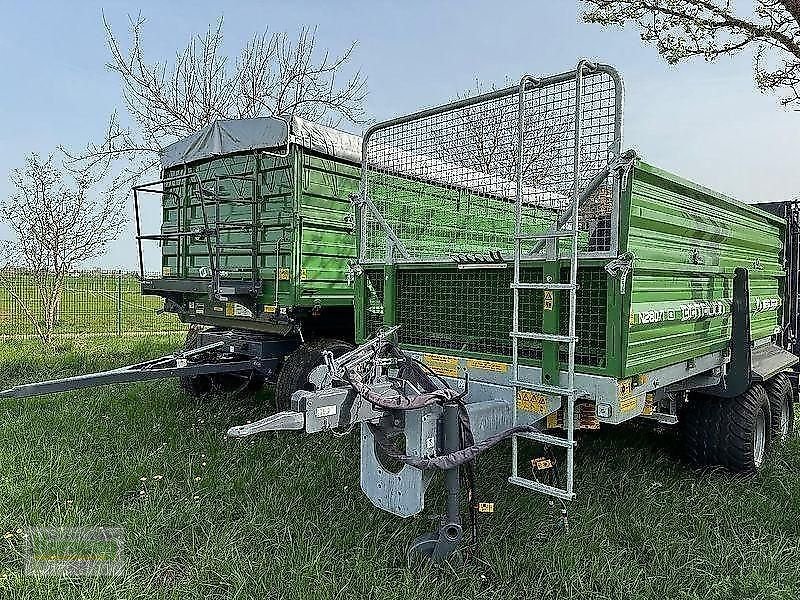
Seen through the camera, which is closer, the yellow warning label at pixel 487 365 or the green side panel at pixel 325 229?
the yellow warning label at pixel 487 365

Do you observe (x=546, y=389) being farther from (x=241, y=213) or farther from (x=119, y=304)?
(x=119, y=304)

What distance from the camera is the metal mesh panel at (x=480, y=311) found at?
3.27 meters

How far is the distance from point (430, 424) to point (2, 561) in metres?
2.29

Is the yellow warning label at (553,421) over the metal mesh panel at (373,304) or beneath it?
beneath

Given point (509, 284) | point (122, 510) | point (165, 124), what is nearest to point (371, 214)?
point (509, 284)

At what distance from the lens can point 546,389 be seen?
10.9 feet

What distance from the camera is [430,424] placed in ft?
10.5

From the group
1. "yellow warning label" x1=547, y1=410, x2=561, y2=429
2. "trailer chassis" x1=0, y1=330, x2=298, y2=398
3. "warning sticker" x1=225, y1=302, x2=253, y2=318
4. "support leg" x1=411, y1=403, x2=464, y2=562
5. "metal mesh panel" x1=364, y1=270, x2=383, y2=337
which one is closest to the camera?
"support leg" x1=411, y1=403, x2=464, y2=562

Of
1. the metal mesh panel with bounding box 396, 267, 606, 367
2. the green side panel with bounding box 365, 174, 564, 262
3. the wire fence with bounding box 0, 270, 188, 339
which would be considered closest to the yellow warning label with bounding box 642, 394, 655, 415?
the metal mesh panel with bounding box 396, 267, 606, 367

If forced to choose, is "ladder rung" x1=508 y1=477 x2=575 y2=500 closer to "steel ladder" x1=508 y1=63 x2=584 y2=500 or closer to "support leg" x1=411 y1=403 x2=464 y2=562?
"steel ladder" x1=508 y1=63 x2=584 y2=500

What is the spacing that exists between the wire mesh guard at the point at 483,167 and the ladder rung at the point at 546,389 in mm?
706

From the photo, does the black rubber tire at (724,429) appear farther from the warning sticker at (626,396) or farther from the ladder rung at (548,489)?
the ladder rung at (548,489)

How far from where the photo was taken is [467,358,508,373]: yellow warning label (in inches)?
142

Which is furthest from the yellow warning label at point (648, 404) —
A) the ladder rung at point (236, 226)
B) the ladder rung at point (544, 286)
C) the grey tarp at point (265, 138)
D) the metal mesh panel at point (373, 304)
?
the ladder rung at point (236, 226)
